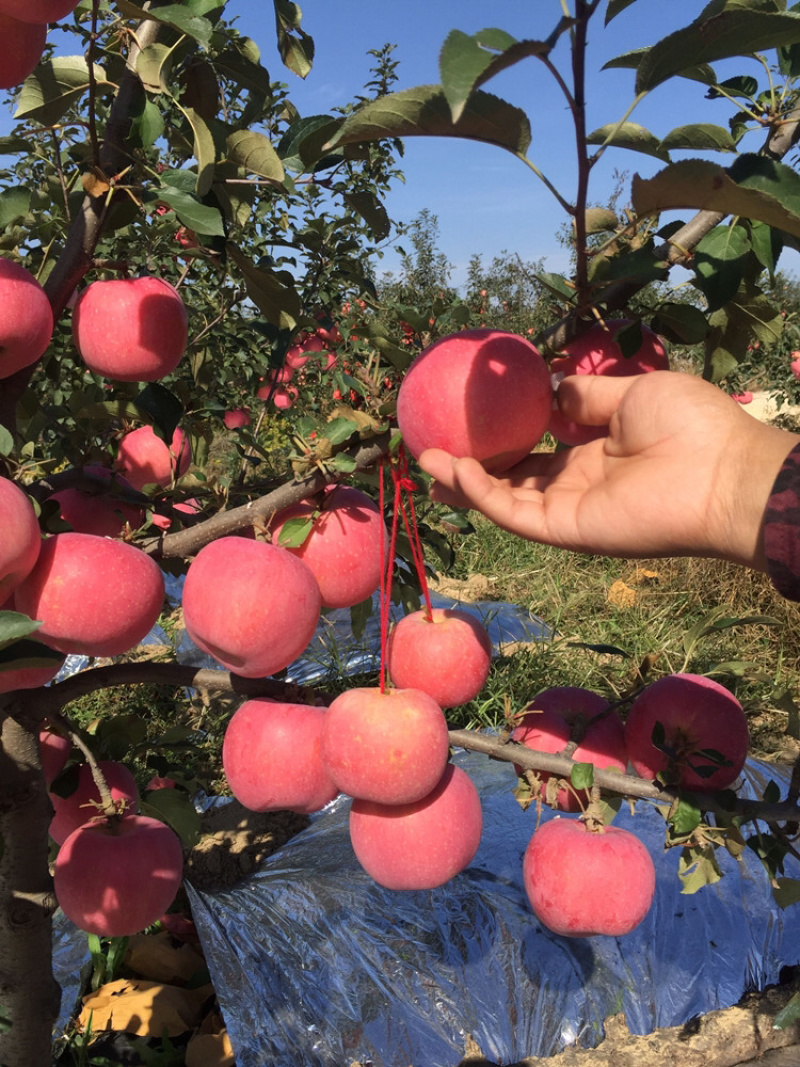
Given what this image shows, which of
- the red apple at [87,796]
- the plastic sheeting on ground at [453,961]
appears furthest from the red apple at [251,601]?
the plastic sheeting on ground at [453,961]

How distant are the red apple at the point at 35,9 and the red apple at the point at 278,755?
31.5 inches

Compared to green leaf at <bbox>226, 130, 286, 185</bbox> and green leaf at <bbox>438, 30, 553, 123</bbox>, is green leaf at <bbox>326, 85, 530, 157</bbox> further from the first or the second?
green leaf at <bbox>226, 130, 286, 185</bbox>

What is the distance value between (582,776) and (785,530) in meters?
0.39

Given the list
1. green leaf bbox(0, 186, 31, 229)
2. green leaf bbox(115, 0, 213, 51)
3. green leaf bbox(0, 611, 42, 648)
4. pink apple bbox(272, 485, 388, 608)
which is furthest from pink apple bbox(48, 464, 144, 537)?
green leaf bbox(115, 0, 213, 51)

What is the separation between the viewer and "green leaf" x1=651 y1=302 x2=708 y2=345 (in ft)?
3.10

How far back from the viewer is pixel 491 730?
317 centimetres

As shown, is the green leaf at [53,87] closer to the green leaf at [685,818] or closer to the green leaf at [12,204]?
the green leaf at [12,204]

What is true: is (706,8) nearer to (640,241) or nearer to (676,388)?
(640,241)

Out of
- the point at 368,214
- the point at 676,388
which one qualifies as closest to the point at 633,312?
the point at 676,388

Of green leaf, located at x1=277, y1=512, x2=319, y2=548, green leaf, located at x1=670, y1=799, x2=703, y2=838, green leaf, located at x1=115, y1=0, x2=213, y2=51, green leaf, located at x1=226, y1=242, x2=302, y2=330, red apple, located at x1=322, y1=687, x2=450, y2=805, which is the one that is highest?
green leaf, located at x1=115, y1=0, x2=213, y2=51

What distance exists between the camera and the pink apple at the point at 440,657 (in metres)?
1.00

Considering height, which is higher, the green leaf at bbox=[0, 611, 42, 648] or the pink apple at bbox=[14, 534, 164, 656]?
the green leaf at bbox=[0, 611, 42, 648]

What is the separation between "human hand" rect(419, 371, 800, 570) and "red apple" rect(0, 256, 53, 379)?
0.49 m

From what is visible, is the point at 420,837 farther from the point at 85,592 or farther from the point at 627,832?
the point at 85,592
